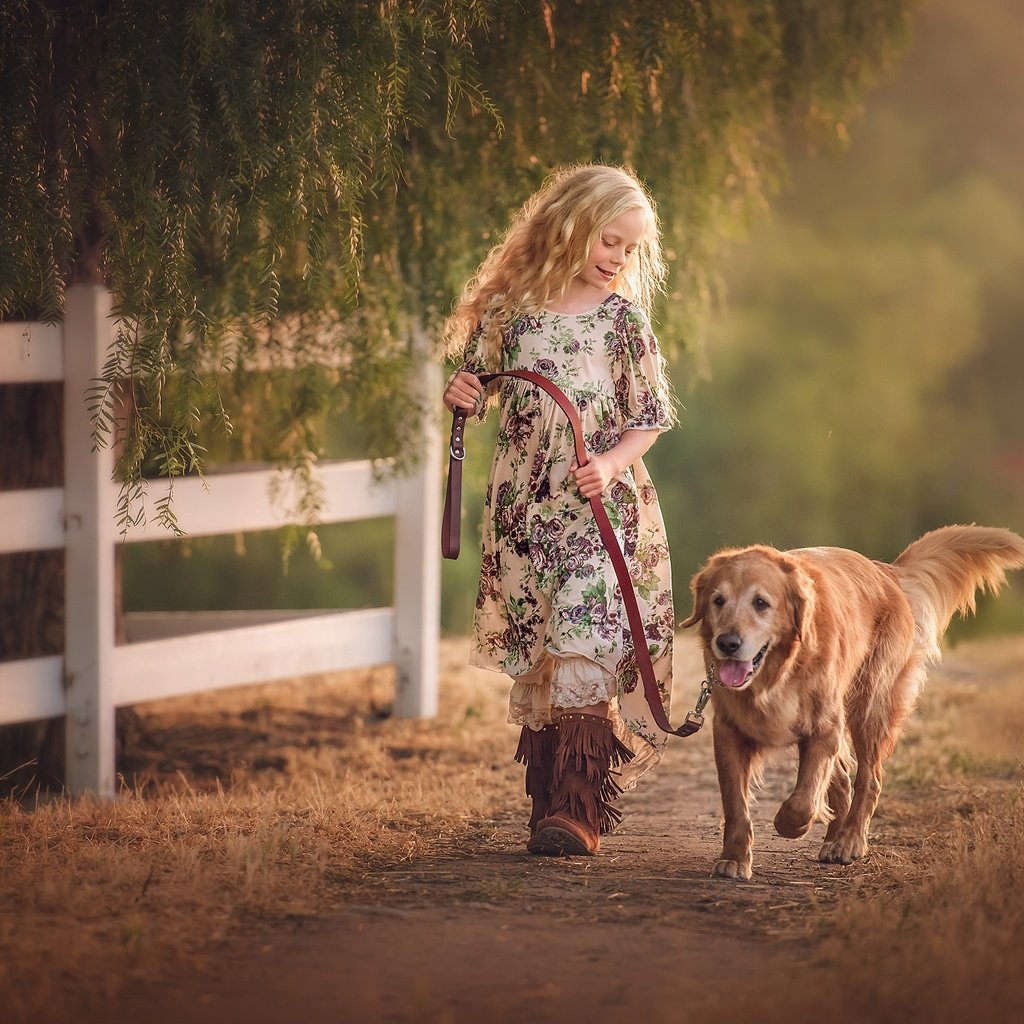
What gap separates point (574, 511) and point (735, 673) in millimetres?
640

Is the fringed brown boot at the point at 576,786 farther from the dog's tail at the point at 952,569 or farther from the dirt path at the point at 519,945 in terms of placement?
the dog's tail at the point at 952,569

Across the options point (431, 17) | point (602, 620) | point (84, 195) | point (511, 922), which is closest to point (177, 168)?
point (84, 195)

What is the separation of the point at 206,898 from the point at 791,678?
5.46 ft

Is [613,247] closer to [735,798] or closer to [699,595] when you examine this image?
[699,595]

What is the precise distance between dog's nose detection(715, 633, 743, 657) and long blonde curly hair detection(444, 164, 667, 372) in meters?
1.04

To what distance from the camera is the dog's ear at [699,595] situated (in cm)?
377

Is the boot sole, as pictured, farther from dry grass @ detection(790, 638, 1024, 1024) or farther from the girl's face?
the girl's face

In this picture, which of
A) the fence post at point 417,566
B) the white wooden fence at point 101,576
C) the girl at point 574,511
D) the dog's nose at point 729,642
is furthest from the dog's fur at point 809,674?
the fence post at point 417,566

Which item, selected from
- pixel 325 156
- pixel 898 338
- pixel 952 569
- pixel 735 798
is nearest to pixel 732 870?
pixel 735 798

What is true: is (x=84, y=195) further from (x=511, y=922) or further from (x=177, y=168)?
(x=511, y=922)

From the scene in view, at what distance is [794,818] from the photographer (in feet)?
12.0

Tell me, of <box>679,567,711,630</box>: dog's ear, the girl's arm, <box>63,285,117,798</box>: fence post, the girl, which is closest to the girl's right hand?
the girl

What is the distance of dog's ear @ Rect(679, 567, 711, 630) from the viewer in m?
3.77

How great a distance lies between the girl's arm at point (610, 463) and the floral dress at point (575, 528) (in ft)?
0.14
